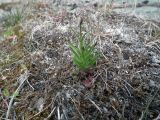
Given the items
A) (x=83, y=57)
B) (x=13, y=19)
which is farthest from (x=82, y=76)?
(x=13, y=19)

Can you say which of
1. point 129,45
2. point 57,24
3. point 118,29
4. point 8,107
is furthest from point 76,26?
point 8,107

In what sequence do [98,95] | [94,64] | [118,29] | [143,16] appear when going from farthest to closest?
1. [143,16]
2. [118,29]
3. [94,64]
4. [98,95]

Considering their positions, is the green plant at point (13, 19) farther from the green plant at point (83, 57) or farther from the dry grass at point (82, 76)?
the green plant at point (83, 57)

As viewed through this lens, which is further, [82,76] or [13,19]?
[13,19]

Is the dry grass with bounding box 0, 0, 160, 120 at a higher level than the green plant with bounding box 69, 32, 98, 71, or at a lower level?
lower

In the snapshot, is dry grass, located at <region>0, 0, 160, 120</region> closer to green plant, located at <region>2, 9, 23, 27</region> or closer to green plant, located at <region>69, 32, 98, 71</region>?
green plant, located at <region>69, 32, 98, 71</region>

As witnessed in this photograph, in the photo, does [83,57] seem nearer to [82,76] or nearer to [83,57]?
[83,57]

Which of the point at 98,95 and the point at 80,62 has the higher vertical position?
the point at 80,62

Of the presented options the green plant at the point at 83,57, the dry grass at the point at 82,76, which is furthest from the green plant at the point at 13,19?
the green plant at the point at 83,57

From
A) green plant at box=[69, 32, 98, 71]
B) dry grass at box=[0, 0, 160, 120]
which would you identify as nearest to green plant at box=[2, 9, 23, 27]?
dry grass at box=[0, 0, 160, 120]

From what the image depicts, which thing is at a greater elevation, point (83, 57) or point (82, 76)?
point (83, 57)

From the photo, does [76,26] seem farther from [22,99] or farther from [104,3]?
[22,99]
